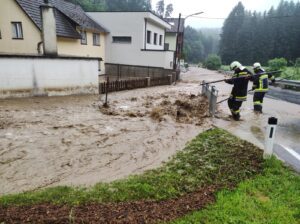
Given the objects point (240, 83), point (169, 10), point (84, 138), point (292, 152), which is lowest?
point (84, 138)

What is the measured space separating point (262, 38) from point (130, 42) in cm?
6010

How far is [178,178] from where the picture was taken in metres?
4.01

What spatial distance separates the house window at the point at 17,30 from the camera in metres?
15.5

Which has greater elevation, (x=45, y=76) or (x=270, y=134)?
(x=45, y=76)

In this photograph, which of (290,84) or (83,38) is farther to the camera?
(83,38)

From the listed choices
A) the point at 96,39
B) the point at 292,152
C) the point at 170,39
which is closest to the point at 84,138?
the point at 292,152

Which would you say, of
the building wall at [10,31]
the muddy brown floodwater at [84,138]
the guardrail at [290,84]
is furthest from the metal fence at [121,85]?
the guardrail at [290,84]

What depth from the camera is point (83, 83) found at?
11.6 meters

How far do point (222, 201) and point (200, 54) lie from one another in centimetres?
10379

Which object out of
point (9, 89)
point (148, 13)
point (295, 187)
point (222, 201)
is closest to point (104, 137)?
point (222, 201)

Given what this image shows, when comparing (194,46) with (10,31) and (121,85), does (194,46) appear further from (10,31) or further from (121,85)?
(121,85)

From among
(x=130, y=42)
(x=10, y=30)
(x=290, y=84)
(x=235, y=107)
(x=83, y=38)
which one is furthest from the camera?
(x=130, y=42)

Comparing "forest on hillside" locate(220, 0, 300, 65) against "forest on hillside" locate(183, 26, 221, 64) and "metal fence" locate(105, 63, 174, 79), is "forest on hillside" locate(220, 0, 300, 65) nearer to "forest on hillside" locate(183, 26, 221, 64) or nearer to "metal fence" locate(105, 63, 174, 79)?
"forest on hillside" locate(183, 26, 221, 64)

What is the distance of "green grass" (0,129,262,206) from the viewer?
3412 millimetres
